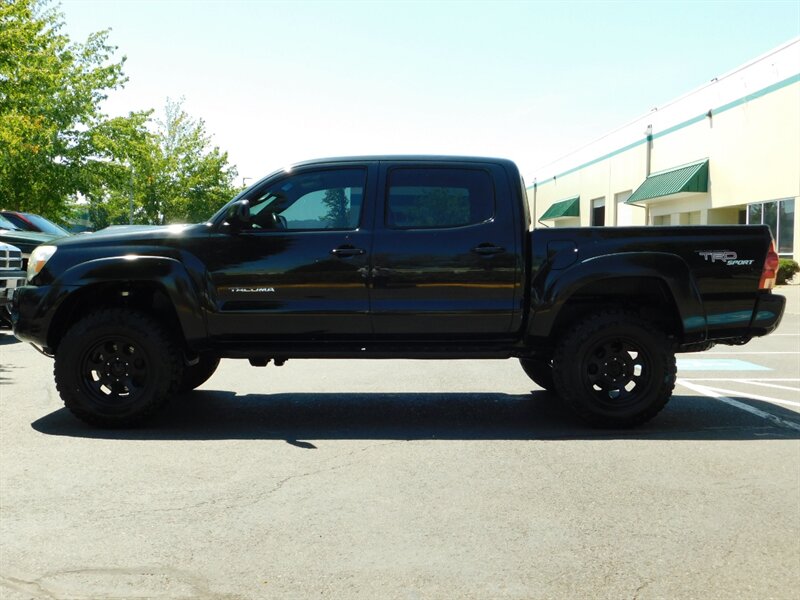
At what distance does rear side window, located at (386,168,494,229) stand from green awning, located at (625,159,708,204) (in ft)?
92.6

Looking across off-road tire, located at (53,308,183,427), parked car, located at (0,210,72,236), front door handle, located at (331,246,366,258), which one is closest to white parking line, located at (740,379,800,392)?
front door handle, located at (331,246,366,258)

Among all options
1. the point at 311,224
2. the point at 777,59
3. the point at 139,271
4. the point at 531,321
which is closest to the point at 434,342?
the point at 531,321

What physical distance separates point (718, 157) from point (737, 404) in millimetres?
26530

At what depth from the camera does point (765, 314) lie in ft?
23.3

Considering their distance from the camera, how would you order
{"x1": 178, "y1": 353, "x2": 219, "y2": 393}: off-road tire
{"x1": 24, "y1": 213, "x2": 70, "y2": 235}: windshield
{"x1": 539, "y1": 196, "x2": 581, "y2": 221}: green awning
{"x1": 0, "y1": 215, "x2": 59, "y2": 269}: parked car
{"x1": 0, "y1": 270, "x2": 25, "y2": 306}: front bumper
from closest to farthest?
{"x1": 178, "y1": 353, "x2": 219, "y2": 393}: off-road tire < {"x1": 0, "y1": 270, "x2": 25, "y2": 306}: front bumper < {"x1": 0, "y1": 215, "x2": 59, "y2": 269}: parked car < {"x1": 24, "y1": 213, "x2": 70, "y2": 235}: windshield < {"x1": 539, "y1": 196, "x2": 581, "y2": 221}: green awning

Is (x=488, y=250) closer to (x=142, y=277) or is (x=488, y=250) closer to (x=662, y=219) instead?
(x=142, y=277)

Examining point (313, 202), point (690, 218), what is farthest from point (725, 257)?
point (690, 218)

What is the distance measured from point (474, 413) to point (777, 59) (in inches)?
972

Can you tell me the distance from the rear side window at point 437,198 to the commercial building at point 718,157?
22.6 m

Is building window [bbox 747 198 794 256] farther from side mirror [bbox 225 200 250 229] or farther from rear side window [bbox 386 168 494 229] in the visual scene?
side mirror [bbox 225 200 250 229]

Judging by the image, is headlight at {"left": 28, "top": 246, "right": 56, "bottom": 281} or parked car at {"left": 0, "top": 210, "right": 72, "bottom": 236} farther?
parked car at {"left": 0, "top": 210, "right": 72, "bottom": 236}

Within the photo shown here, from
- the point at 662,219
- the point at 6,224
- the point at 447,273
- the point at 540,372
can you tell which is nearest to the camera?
the point at 447,273

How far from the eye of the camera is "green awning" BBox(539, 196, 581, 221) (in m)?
52.4

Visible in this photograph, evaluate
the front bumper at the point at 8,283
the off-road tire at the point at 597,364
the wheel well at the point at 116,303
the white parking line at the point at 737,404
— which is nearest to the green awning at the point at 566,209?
the front bumper at the point at 8,283
